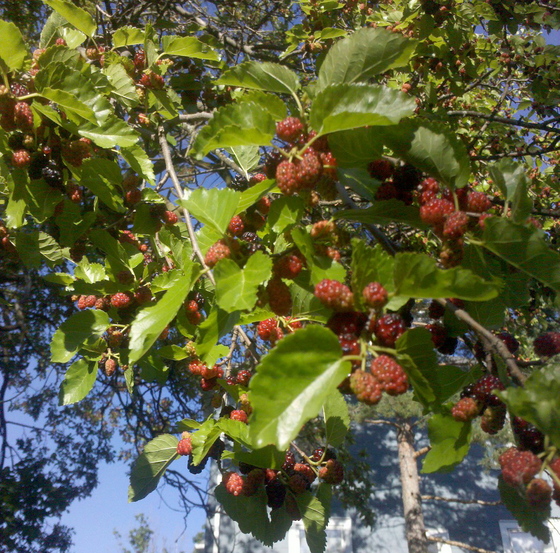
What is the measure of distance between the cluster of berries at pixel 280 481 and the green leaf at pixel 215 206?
85 cm

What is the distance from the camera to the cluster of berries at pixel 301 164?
841 mm

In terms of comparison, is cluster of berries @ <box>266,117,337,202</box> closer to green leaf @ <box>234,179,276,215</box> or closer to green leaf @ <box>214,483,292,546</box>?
green leaf @ <box>234,179,276,215</box>

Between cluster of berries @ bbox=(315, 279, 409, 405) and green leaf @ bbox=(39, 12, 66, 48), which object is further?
green leaf @ bbox=(39, 12, 66, 48)

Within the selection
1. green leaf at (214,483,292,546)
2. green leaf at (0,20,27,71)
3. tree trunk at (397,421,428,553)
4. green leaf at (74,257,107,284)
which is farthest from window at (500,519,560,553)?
green leaf at (0,20,27,71)

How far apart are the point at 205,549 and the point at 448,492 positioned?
5.56 m

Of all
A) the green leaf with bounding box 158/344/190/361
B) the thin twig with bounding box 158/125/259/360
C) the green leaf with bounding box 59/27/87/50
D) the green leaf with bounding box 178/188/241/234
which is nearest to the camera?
the green leaf with bounding box 178/188/241/234

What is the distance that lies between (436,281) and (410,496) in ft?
27.4

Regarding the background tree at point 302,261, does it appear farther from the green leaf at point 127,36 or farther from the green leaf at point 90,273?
the green leaf at point 127,36

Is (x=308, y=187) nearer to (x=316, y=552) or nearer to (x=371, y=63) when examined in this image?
(x=371, y=63)

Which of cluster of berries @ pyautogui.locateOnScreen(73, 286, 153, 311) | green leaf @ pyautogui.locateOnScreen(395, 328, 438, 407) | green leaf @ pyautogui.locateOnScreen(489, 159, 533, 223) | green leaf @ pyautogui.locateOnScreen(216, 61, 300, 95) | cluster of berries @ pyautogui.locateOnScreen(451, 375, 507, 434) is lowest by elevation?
cluster of berries @ pyautogui.locateOnScreen(73, 286, 153, 311)

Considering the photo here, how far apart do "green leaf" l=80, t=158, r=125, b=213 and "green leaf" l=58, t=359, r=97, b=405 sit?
2.07 feet

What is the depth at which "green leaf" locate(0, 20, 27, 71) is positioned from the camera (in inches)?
47.9

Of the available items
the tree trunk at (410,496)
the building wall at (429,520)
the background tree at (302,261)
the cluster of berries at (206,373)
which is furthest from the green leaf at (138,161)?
the building wall at (429,520)

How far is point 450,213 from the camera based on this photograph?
85 cm
